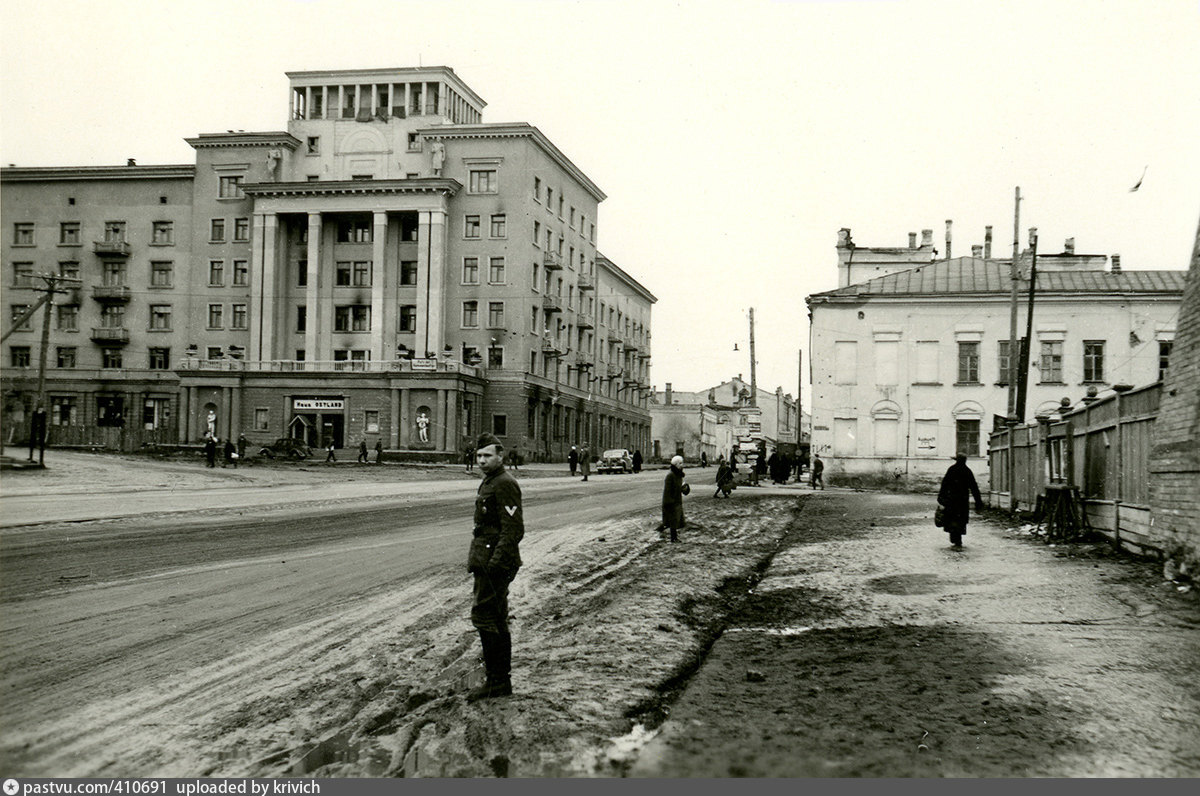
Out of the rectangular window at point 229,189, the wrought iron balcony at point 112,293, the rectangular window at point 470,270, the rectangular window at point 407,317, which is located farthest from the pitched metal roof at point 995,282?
the wrought iron balcony at point 112,293

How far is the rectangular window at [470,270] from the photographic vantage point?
224 ft

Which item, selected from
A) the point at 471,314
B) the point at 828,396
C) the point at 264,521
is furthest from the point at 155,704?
the point at 471,314

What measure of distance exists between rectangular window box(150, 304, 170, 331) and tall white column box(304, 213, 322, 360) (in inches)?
424

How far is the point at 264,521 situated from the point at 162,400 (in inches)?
2219

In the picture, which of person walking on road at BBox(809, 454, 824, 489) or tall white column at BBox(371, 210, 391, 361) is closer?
person walking on road at BBox(809, 454, 824, 489)

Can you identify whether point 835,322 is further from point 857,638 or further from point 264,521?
point 857,638

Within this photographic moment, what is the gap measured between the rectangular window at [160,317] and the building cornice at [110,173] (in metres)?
8.76

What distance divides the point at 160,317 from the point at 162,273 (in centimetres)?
302

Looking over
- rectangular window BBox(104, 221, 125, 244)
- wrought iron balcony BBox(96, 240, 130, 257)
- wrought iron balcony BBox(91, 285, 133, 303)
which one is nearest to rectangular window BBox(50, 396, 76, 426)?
wrought iron balcony BBox(91, 285, 133, 303)

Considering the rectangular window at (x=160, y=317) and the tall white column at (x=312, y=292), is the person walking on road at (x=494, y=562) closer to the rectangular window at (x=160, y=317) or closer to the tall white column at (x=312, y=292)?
the tall white column at (x=312, y=292)

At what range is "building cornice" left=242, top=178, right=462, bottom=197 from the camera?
6606 centimetres

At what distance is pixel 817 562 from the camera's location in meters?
14.7

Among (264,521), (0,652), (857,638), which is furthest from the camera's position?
(264,521)

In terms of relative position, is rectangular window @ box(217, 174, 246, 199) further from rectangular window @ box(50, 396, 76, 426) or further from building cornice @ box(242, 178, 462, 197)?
rectangular window @ box(50, 396, 76, 426)
